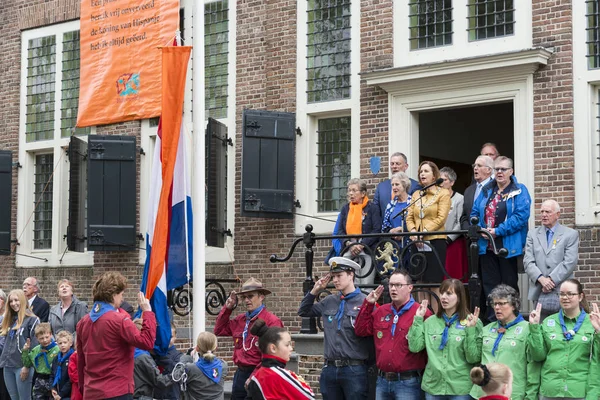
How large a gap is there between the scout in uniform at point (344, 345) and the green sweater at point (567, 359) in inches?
64.5

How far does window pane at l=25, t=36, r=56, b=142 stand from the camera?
18.6 meters

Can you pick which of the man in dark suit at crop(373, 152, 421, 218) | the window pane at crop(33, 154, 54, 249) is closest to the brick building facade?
the window pane at crop(33, 154, 54, 249)

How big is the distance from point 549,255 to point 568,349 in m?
1.86

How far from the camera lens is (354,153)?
588 inches

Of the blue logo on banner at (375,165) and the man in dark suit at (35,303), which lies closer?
the blue logo on banner at (375,165)

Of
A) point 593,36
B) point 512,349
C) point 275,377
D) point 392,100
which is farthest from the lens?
point 392,100

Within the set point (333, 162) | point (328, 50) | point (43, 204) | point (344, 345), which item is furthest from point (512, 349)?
point (43, 204)

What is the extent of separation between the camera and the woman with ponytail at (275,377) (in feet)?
24.5

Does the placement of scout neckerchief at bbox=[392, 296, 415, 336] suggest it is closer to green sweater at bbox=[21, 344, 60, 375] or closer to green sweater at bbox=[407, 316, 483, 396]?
green sweater at bbox=[407, 316, 483, 396]

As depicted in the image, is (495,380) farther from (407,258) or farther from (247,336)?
(407,258)

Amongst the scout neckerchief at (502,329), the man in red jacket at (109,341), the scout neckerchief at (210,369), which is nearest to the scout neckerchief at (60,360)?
the scout neckerchief at (210,369)

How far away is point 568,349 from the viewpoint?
9016 mm

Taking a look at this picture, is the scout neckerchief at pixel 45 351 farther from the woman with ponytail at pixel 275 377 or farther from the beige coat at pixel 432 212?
the woman with ponytail at pixel 275 377

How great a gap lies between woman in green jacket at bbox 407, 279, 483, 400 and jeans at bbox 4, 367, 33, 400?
250 inches
